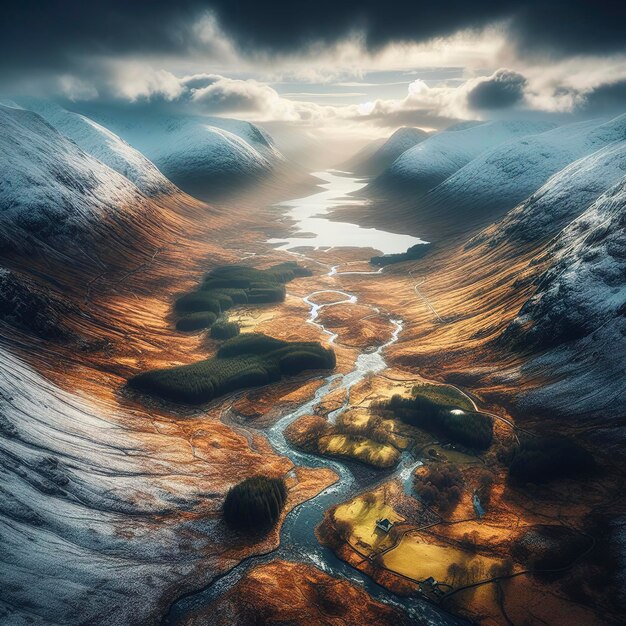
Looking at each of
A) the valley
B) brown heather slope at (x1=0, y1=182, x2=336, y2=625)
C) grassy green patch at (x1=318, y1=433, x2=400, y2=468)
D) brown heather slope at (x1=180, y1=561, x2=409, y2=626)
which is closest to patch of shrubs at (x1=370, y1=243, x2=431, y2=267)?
the valley

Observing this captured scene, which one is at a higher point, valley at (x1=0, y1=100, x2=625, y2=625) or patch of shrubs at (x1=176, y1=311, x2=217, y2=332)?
patch of shrubs at (x1=176, y1=311, x2=217, y2=332)

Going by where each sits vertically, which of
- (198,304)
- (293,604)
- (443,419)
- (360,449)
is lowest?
(293,604)

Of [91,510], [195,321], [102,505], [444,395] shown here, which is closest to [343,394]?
[444,395]

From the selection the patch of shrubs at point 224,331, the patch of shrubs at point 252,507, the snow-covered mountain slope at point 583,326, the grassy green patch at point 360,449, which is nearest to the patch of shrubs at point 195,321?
the patch of shrubs at point 224,331

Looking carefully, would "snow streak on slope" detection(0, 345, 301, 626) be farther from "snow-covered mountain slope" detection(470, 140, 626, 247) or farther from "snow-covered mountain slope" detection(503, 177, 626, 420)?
"snow-covered mountain slope" detection(470, 140, 626, 247)

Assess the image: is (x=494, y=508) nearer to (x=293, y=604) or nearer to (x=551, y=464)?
(x=551, y=464)

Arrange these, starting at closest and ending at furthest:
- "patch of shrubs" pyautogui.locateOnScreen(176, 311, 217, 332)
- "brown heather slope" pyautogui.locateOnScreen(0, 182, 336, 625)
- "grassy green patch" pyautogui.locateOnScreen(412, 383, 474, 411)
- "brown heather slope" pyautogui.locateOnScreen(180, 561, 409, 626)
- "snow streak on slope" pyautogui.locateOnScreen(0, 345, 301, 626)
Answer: "snow streak on slope" pyautogui.locateOnScreen(0, 345, 301, 626) → "brown heather slope" pyautogui.locateOnScreen(180, 561, 409, 626) → "brown heather slope" pyautogui.locateOnScreen(0, 182, 336, 625) → "grassy green patch" pyautogui.locateOnScreen(412, 383, 474, 411) → "patch of shrubs" pyautogui.locateOnScreen(176, 311, 217, 332)

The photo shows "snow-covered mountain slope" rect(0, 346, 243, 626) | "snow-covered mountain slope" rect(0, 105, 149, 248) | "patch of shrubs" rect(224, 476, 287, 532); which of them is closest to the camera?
"snow-covered mountain slope" rect(0, 346, 243, 626)
